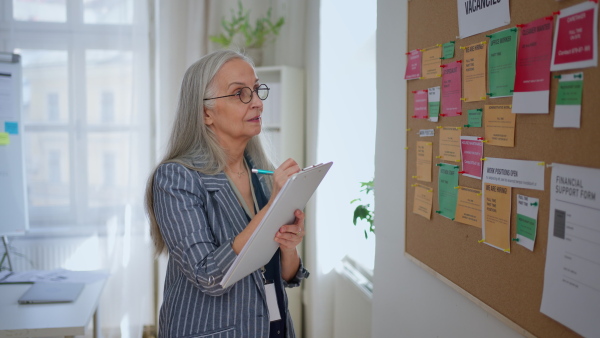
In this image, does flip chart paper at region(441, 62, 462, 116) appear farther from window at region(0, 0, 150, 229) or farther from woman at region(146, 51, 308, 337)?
window at region(0, 0, 150, 229)

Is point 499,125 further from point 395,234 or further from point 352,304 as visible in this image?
point 352,304

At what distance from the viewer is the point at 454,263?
5.10 feet

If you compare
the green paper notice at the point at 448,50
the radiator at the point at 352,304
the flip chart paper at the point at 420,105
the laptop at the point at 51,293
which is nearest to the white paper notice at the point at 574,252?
the green paper notice at the point at 448,50

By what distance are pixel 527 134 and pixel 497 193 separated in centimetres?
19

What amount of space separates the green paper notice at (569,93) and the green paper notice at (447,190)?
489mm

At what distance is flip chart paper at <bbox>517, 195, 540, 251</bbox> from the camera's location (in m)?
1.17

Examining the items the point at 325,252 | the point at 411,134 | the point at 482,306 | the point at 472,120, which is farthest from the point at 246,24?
the point at 482,306

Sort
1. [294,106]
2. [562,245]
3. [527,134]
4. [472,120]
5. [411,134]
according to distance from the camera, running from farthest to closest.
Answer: [294,106] → [411,134] → [472,120] → [527,134] → [562,245]

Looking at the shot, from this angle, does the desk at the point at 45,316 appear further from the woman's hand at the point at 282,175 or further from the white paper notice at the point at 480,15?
the white paper notice at the point at 480,15

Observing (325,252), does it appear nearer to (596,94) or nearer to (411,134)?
(411,134)

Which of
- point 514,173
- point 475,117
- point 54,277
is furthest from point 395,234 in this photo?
point 54,277

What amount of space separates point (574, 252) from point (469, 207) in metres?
0.42

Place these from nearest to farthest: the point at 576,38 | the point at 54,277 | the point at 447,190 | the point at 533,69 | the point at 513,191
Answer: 1. the point at 576,38
2. the point at 533,69
3. the point at 513,191
4. the point at 447,190
5. the point at 54,277

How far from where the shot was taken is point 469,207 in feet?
4.74
